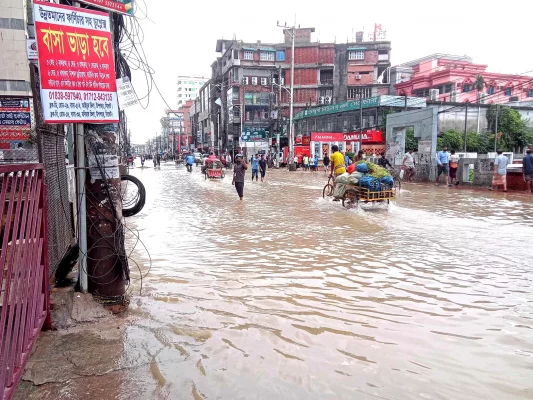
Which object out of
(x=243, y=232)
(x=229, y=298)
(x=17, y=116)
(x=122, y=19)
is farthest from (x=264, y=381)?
(x=17, y=116)

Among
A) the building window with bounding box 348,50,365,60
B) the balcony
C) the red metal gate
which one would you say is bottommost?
the red metal gate

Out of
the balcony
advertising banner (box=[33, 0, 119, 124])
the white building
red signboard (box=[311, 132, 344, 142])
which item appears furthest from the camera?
the white building

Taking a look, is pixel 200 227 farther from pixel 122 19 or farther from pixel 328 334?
pixel 328 334

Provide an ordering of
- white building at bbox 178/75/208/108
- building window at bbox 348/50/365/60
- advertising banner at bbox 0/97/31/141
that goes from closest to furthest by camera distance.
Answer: advertising banner at bbox 0/97/31/141 → building window at bbox 348/50/365/60 → white building at bbox 178/75/208/108

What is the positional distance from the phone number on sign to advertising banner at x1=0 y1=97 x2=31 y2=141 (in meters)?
7.63

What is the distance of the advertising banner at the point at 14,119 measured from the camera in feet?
34.9

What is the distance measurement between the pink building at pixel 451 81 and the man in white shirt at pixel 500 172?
31.3m

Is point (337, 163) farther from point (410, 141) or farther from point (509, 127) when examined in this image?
point (509, 127)

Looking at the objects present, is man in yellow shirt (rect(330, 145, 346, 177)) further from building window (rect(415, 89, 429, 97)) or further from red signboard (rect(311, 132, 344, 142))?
building window (rect(415, 89, 429, 97))

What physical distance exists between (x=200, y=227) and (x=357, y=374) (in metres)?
6.65

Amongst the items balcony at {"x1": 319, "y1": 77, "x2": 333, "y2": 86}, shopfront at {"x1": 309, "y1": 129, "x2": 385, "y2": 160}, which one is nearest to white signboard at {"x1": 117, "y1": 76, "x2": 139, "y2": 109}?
shopfront at {"x1": 309, "y1": 129, "x2": 385, "y2": 160}

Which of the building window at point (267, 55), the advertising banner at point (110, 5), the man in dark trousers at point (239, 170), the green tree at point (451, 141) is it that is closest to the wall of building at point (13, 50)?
the man in dark trousers at point (239, 170)

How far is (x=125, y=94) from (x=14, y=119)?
7.90 meters

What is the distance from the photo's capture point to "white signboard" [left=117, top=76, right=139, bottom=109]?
468 centimetres
